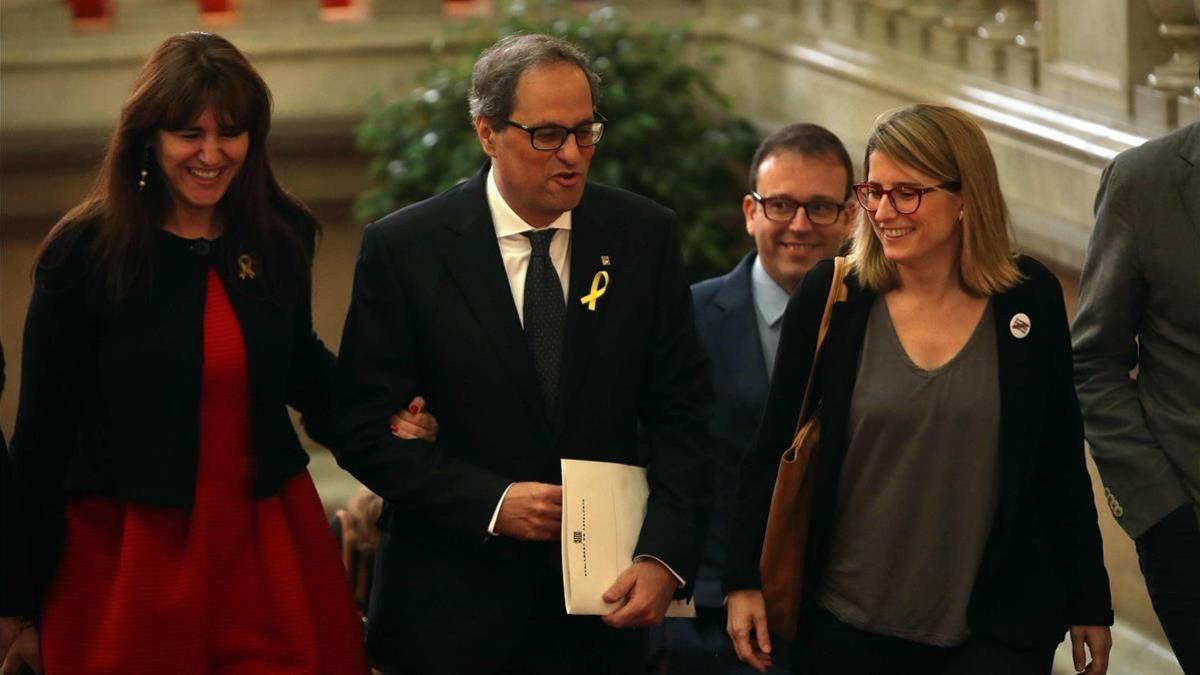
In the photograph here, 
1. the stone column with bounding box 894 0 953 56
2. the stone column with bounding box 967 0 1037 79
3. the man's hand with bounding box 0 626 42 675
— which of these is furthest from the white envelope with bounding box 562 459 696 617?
the stone column with bounding box 894 0 953 56

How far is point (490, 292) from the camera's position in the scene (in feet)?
14.5

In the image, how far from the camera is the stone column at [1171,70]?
5.70 m

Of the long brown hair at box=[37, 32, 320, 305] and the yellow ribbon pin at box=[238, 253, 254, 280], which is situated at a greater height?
the long brown hair at box=[37, 32, 320, 305]

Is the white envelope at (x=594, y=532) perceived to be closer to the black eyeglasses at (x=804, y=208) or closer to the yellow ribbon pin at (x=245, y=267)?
the yellow ribbon pin at (x=245, y=267)

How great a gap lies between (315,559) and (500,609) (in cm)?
49

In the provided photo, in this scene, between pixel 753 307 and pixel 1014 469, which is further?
pixel 753 307

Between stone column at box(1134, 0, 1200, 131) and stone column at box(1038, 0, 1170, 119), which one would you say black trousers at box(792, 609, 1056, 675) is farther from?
stone column at box(1038, 0, 1170, 119)

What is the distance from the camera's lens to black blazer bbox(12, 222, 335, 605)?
171 inches

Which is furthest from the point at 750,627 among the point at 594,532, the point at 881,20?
the point at 881,20

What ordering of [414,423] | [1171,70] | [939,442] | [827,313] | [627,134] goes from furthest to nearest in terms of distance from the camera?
[627,134]
[1171,70]
[414,423]
[827,313]
[939,442]

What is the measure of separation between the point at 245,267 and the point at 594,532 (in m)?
0.96

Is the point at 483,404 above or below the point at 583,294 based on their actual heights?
below

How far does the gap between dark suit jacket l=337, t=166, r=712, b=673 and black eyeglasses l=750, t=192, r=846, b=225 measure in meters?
0.73

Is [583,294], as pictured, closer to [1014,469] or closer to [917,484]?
[917,484]
